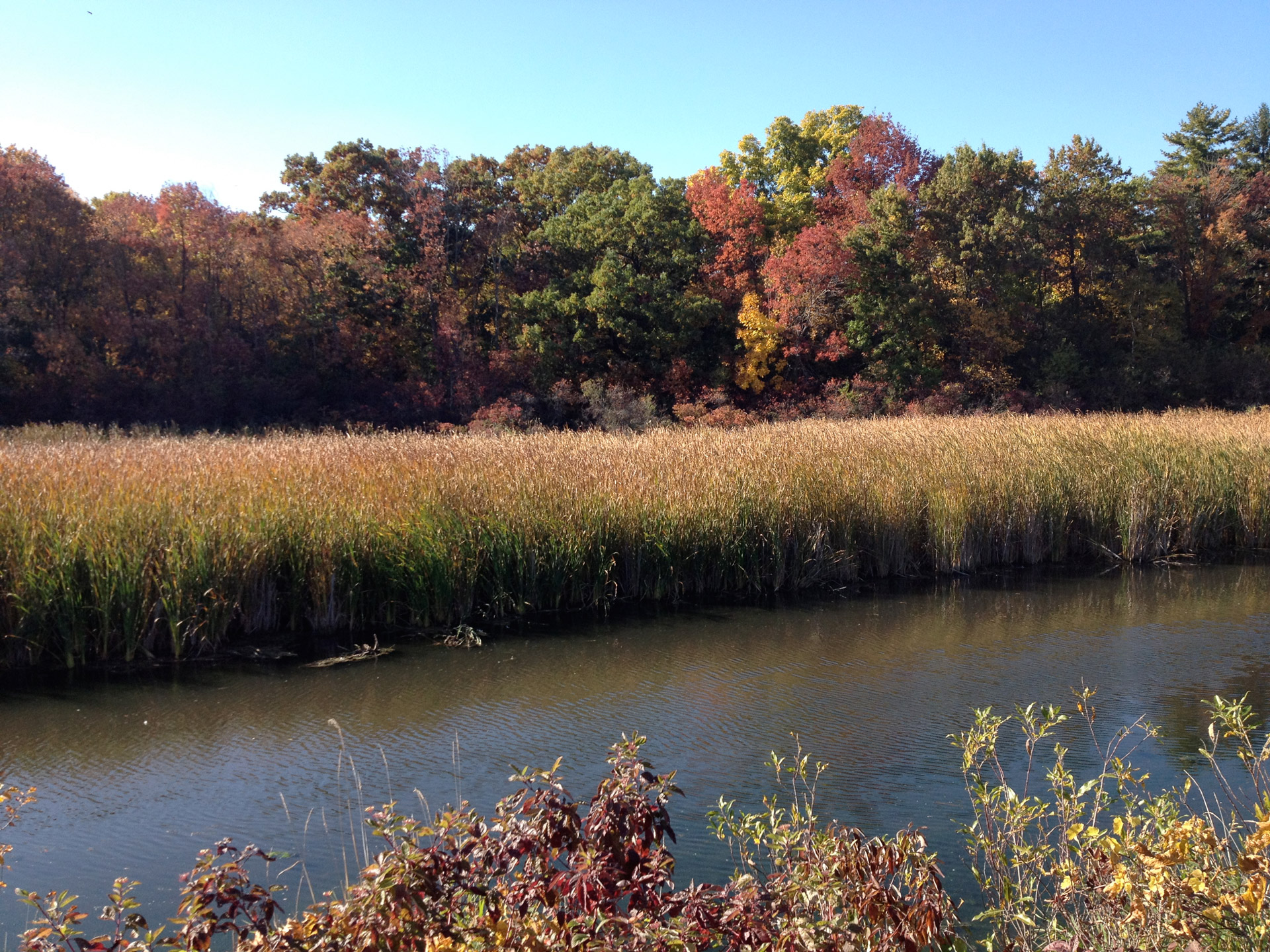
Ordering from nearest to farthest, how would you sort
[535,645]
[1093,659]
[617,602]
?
[1093,659]
[535,645]
[617,602]

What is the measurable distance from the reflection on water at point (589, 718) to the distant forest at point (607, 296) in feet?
44.5

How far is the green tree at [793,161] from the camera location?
92.1 feet

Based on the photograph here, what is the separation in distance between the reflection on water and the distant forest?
13.6 m

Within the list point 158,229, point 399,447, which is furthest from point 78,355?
point 399,447

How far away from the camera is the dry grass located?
6.83m

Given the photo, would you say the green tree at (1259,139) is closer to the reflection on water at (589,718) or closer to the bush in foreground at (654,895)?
the reflection on water at (589,718)

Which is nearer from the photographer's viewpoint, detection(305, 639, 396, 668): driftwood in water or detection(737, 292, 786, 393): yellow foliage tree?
detection(305, 639, 396, 668): driftwood in water

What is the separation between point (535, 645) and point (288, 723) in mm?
2119

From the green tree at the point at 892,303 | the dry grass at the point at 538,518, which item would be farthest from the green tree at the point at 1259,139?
the dry grass at the point at 538,518

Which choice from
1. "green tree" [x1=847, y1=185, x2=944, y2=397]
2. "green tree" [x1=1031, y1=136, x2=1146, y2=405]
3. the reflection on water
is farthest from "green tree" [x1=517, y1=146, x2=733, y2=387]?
Answer: the reflection on water

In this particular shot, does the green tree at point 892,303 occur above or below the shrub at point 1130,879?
above

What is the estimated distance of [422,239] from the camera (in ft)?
81.4

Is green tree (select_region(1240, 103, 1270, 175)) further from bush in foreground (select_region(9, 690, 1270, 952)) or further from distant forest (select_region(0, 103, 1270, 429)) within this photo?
bush in foreground (select_region(9, 690, 1270, 952))

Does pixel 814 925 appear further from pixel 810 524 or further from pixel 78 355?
pixel 78 355
